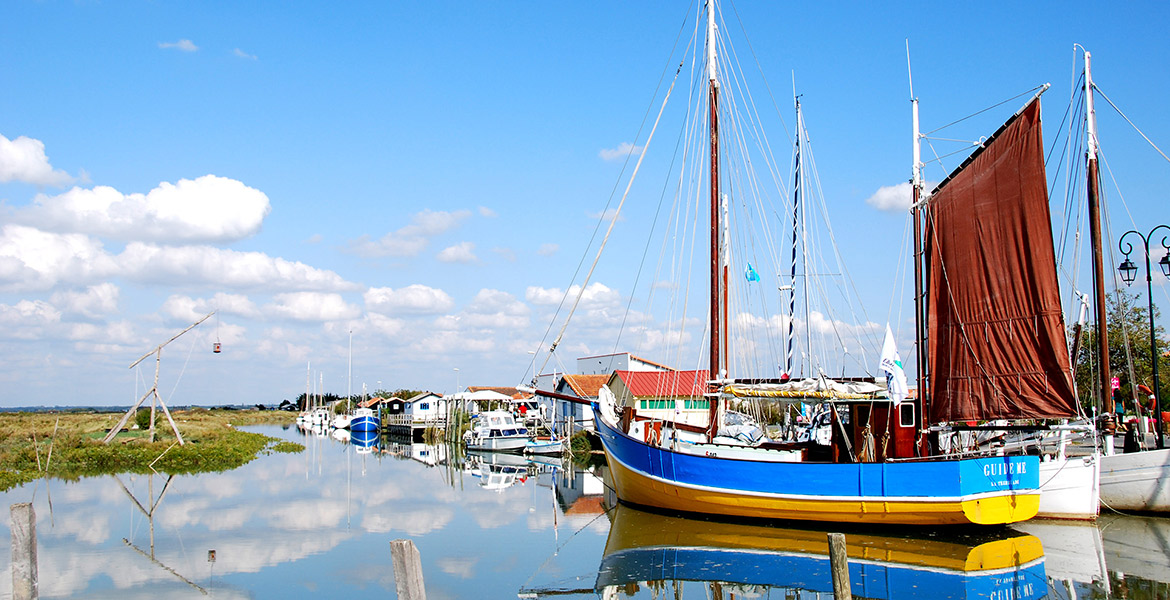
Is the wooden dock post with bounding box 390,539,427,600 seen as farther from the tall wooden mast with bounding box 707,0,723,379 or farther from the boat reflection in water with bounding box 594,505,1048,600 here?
the tall wooden mast with bounding box 707,0,723,379

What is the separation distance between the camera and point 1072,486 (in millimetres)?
21484

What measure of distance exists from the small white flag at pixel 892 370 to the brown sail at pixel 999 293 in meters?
1.71

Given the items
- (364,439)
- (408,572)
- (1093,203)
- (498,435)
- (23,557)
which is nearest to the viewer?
(408,572)

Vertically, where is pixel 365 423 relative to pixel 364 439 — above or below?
above

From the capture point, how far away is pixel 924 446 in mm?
23062

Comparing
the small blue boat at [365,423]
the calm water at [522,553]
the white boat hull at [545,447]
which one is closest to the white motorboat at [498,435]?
the white boat hull at [545,447]

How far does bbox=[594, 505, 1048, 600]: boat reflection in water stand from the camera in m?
15.8

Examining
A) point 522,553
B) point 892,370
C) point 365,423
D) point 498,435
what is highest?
point 892,370

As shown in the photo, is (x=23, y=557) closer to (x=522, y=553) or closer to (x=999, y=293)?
(x=522, y=553)

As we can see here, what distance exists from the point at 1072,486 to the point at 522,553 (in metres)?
14.4

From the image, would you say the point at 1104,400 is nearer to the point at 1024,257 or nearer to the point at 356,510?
the point at 1024,257

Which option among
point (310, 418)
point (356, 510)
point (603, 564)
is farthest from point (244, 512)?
point (310, 418)

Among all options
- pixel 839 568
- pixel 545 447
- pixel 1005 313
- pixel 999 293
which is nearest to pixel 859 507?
pixel 1005 313

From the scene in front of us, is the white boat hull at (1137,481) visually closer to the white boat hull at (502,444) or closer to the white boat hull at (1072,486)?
the white boat hull at (1072,486)
